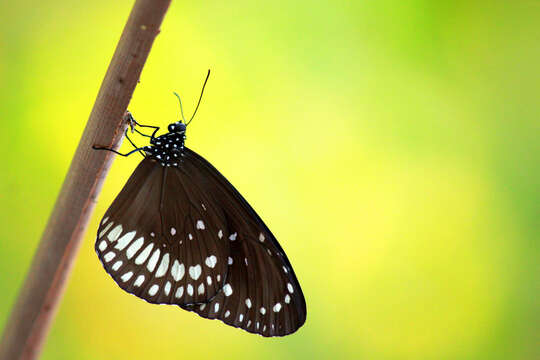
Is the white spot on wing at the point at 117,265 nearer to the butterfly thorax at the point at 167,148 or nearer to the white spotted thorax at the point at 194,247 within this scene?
the white spotted thorax at the point at 194,247

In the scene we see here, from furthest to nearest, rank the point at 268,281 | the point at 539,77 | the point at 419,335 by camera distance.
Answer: the point at 539,77, the point at 419,335, the point at 268,281

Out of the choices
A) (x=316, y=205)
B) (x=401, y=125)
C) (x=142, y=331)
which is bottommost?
(x=142, y=331)

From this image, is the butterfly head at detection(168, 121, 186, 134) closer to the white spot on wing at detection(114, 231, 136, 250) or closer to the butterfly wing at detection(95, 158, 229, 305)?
the butterfly wing at detection(95, 158, 229, 305)

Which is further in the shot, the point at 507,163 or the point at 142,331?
the point at 507,163

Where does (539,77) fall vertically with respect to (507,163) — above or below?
above

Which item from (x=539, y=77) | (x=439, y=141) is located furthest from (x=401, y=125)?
(x=539, y=77)

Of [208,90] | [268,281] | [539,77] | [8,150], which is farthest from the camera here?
[539,77]

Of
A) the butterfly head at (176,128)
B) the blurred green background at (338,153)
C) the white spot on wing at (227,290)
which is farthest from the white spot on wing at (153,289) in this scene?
the blurred green background at (338,153)

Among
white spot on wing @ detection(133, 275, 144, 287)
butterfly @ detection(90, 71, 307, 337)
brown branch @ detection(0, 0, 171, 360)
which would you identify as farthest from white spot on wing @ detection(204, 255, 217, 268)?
brown branch @ detection(0, 0, 171, 360)

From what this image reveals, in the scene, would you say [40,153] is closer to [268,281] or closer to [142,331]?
[142,331]
